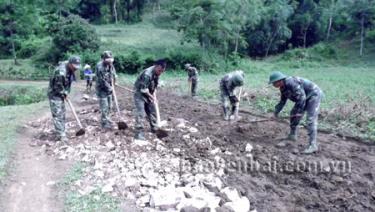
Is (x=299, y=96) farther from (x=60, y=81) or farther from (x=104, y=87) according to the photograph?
(x=60, y=81)

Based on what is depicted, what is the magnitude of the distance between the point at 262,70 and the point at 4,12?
16749 mm

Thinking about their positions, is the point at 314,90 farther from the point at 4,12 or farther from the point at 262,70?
the point at 4,12

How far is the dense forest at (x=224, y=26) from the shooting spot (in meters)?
27.7

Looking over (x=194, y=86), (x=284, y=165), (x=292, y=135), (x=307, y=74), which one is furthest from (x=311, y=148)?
→ (x=307, y=74)

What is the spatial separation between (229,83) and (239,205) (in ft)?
18.0

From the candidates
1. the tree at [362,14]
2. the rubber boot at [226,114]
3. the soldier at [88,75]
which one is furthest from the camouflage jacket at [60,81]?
the tree at [362,14]

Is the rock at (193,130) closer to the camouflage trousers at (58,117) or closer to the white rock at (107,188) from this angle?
the camouflage trousers at (58,117)

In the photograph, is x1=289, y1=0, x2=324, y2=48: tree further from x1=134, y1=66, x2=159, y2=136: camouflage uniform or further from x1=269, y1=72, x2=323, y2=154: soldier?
x1=134, y1=66, x2=159, y2=136: camouflage uniform

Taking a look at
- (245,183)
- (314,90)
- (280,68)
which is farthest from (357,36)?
(245,183)

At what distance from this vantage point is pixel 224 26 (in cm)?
2750

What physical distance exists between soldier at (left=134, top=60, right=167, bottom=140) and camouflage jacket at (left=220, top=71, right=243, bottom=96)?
104 inches

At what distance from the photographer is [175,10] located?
30.1m

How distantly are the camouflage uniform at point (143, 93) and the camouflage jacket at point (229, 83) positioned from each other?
265 centimetres

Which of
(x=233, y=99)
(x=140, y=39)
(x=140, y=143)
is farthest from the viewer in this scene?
(x=140, y=39)
